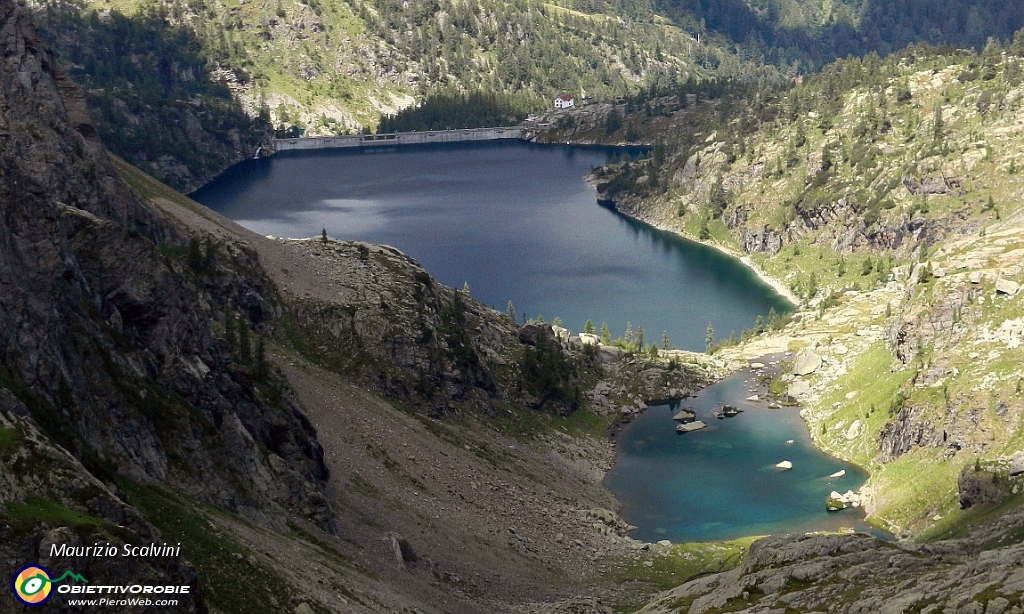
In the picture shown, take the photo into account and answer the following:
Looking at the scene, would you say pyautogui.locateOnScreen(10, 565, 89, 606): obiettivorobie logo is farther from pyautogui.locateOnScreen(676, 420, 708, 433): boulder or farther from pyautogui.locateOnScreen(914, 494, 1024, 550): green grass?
pyautogui.locateOnScreen(676, 420, 708, 433): boulder

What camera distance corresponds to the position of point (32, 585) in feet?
144

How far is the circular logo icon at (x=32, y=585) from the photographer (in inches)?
1721

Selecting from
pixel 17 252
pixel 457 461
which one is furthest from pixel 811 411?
pixel 17 252

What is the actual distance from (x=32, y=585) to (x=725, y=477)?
107 metres

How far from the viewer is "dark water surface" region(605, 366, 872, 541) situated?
411 ft

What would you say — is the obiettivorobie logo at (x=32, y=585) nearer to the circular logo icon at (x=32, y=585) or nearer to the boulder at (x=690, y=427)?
the circular logo icon at (x=32, y=585)

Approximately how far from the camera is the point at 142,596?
47.8 m

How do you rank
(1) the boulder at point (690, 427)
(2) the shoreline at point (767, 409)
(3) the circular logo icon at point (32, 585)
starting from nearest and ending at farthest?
(3) the circular logo icon at point (32, 585), (2) the shoreline at point (767, 409), (1) the boulder at point (690, 427)

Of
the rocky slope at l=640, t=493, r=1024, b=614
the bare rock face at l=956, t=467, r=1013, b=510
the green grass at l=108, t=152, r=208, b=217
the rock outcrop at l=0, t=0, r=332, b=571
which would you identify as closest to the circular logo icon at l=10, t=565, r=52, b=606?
the rock outcrop at l=0, t=0, r=332, b=571

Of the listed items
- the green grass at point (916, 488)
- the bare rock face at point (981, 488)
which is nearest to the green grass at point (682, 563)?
the green grass at point (916, 488)

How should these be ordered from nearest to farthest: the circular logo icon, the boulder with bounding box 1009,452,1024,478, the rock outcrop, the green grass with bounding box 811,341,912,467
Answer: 1. the circular logo icon
2. the rock outcrop
3. the boulder with bounding box 1009,452,1024,478
4. the green grass with bounding box 811,341,912,467

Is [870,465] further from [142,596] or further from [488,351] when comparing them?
[142,596]

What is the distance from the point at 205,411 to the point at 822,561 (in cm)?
4174

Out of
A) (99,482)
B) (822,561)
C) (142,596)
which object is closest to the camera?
(142,596)
